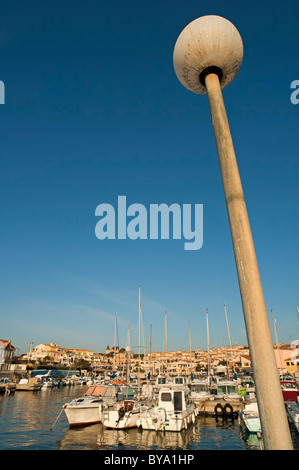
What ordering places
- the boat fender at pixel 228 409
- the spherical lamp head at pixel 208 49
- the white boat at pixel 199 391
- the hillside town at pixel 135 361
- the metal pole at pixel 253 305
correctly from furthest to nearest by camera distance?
1. the hillside town at pixel 135 361
2. the white boat at pixel 199 391
3. the boat fender at pixel 228 409
4. the spherical lamp head at pixel 208 49
5. the metal pole at pixel 253 305

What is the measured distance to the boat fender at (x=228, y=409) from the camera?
982 inches

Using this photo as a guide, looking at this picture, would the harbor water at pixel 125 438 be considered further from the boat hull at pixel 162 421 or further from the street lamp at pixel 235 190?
the street lamp at pixel 235 190

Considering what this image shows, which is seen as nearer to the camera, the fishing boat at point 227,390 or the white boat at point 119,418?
the white boat at point 119,418

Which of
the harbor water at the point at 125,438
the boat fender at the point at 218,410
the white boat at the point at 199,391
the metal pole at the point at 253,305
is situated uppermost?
the metal pole at the point at 253,305

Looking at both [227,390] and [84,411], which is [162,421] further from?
[227,390]

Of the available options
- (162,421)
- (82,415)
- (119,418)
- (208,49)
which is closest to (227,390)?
(162,421)

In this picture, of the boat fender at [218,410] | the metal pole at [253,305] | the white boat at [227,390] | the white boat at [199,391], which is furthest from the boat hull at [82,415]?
the metal pole at [253,305]

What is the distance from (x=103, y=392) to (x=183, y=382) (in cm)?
1087

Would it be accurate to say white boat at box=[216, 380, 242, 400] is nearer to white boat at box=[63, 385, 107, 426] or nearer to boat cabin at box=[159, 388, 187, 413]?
boat cabin at box=[159, 388, 187, 413]

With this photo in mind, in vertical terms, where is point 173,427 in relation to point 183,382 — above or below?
below
